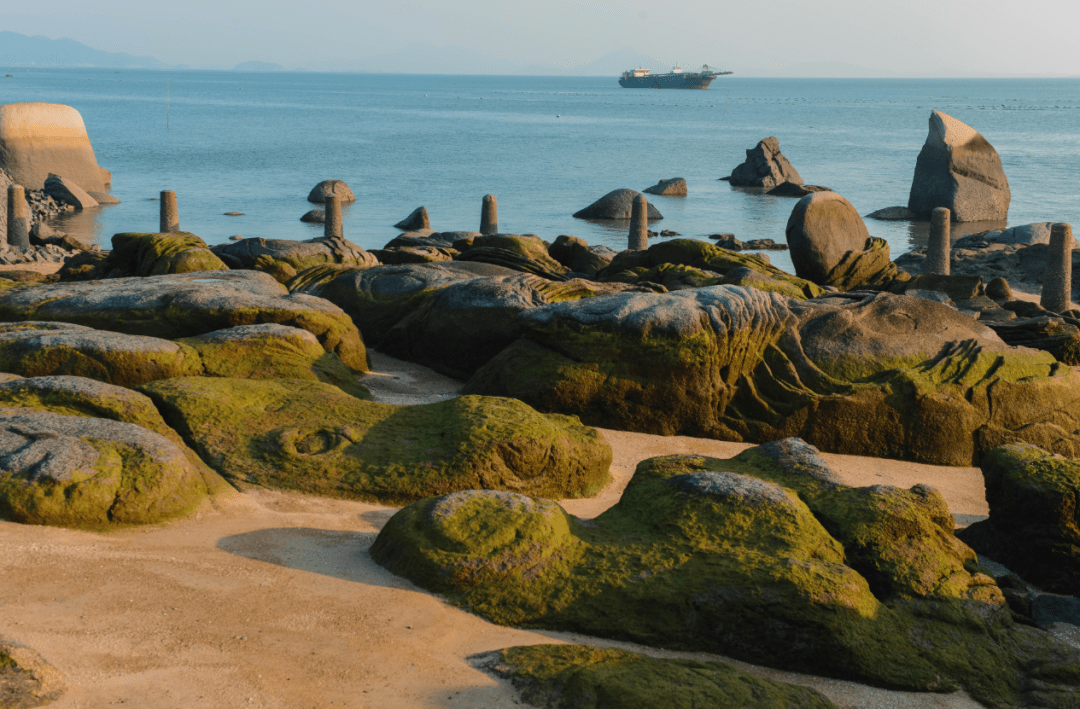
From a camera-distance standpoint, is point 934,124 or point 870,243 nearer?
point 870,243

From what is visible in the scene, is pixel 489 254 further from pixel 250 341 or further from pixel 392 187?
pixel 392 187

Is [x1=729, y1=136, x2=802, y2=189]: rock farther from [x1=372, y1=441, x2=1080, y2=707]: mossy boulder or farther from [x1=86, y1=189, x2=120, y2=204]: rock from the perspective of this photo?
[x1=372, y1=441, x2=1080, y2=707]: mossy boulder

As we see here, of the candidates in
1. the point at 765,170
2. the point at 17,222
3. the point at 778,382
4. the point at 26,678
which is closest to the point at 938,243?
the point at 778,382

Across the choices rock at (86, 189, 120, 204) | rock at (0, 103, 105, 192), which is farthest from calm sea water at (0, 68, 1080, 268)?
rock at (0, 103, 105, 192)

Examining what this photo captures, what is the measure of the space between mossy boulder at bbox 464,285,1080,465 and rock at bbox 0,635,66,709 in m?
4.81

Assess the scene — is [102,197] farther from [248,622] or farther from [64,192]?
[248,622]

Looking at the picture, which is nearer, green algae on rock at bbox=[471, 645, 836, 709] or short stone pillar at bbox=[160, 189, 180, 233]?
green algae on rock at bbox=[471, 645, 836, 709]

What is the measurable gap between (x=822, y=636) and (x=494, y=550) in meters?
1.56

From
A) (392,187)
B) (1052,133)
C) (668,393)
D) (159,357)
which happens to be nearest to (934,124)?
(392,187)

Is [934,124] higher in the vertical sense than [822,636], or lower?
higher

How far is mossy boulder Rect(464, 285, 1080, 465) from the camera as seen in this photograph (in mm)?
7855

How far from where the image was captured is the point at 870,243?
1612cm

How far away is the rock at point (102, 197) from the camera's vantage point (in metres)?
31.2

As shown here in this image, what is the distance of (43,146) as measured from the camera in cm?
3045
